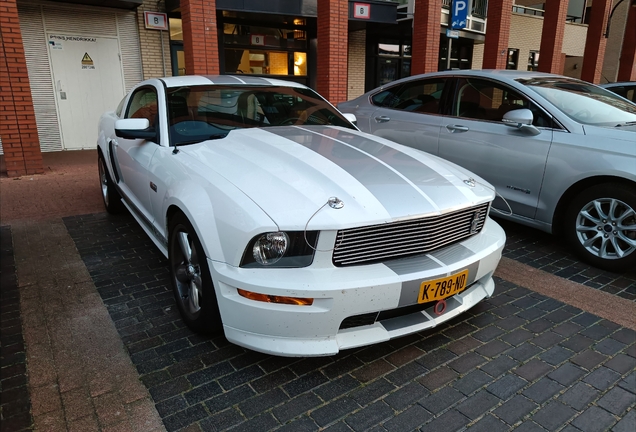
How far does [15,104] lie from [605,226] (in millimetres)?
8145

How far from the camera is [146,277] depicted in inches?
153

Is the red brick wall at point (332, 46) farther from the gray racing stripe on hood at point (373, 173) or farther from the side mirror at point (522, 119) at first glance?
the gray racing stripe on hood at point (373, 173)

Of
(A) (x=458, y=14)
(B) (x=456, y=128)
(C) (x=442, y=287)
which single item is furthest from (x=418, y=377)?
(A) (x=458, y=14)

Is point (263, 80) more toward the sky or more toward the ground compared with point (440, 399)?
more toward the sky

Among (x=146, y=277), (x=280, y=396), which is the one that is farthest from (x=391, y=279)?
(x=146, y=277)

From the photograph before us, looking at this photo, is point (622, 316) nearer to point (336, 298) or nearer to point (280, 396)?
point (336, 298)

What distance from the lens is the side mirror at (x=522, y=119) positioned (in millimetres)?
4281

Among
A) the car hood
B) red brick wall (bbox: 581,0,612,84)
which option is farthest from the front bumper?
red brick wall (bbox: 581,0,612,84)

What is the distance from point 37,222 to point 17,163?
9.75ft

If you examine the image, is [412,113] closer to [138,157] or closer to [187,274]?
[138,157]

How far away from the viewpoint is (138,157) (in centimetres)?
388

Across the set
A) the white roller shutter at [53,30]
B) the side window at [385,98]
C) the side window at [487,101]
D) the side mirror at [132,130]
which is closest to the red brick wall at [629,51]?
the side window at [385,98]

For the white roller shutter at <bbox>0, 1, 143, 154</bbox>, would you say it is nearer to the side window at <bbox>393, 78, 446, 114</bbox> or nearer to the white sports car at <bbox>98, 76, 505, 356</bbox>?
the side window at <bbox>393, 78, 446, 114</bbox>

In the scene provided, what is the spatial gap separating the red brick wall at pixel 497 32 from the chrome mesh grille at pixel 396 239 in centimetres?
→ 1172
